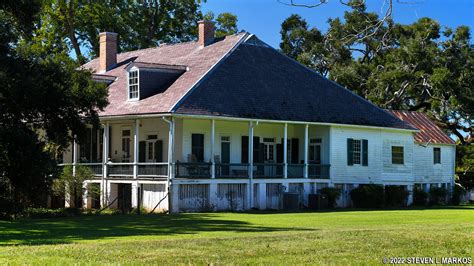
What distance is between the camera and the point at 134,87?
3800 cm

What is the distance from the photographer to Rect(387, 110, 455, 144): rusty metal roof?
46750 millimetres

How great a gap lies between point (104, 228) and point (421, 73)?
3563cm

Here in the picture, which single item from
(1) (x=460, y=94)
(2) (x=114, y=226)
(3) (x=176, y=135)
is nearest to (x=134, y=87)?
(3) (x=176, y=135)

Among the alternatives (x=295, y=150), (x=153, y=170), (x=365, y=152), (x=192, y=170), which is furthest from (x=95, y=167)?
(x=365, y=152)

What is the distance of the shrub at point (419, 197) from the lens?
43750mm

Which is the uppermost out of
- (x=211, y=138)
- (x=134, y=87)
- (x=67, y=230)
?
(x=134, y=87)

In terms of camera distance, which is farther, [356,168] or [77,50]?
[77,50]

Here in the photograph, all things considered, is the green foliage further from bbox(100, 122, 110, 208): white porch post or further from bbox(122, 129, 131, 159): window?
bbox(122, 129, 131, 159): window

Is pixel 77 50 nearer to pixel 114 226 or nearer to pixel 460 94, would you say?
pixel 460 94

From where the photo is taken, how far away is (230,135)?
37969mm

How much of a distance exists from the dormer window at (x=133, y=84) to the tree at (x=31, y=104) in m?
5.38

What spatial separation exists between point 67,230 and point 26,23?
415 inches

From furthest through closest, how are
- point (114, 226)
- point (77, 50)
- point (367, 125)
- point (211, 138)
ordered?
point (77, 50) → point (367, 125) → point (211, 138) → point (114, 226)

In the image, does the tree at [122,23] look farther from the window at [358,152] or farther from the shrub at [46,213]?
the shrub at [46,213]
